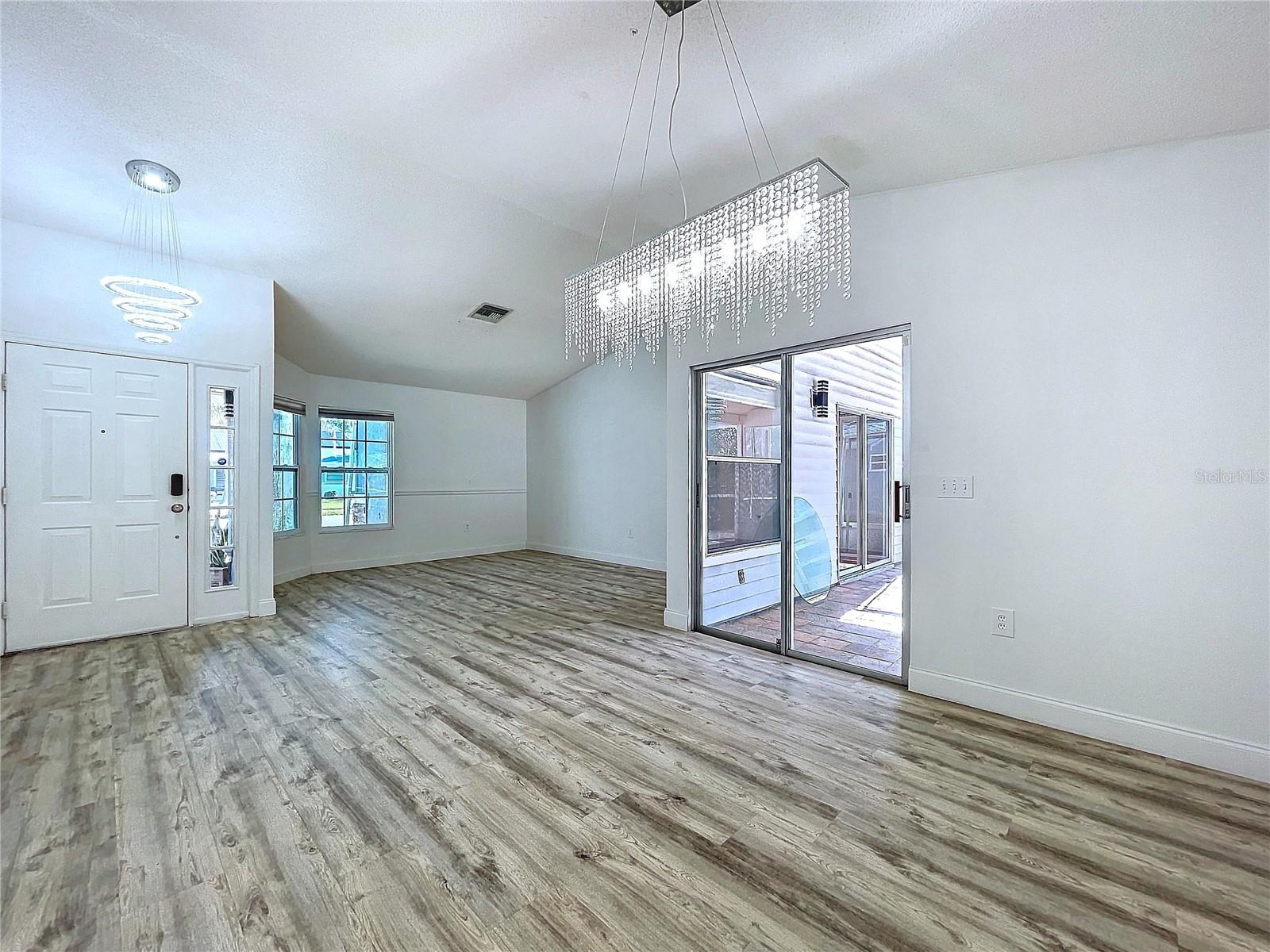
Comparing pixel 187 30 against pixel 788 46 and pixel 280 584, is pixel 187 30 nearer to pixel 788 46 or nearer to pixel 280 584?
pixel 788 46

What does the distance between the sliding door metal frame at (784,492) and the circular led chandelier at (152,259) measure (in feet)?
11.0

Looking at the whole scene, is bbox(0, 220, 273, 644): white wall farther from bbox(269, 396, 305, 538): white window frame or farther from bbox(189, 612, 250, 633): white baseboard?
bbox(269, 396, 305, 538): white window frame

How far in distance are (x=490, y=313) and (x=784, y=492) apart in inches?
152

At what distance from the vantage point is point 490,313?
5.89m

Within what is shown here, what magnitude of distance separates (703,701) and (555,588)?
3220 millimetres

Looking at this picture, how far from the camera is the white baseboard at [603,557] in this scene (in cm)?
705

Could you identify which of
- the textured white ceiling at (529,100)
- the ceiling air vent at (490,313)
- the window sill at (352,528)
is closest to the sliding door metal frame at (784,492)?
the textured white ceiling at (529,100)

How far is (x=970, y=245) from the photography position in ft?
9.36

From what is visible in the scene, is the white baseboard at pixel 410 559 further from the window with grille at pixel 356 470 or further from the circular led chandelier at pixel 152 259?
the circular led chandelier at pixel 152 259

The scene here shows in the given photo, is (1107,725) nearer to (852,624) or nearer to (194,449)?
(852,624)

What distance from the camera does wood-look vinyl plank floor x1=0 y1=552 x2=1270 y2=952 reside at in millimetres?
1459

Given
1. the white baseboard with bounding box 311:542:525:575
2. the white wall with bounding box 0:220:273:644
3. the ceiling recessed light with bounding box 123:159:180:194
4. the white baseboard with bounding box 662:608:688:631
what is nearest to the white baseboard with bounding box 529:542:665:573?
the white baseboard with bounding box 311:542:525:575

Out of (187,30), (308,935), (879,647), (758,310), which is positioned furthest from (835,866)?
(187,30)

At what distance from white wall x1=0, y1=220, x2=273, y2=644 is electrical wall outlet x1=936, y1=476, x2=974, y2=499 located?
5195 mm
